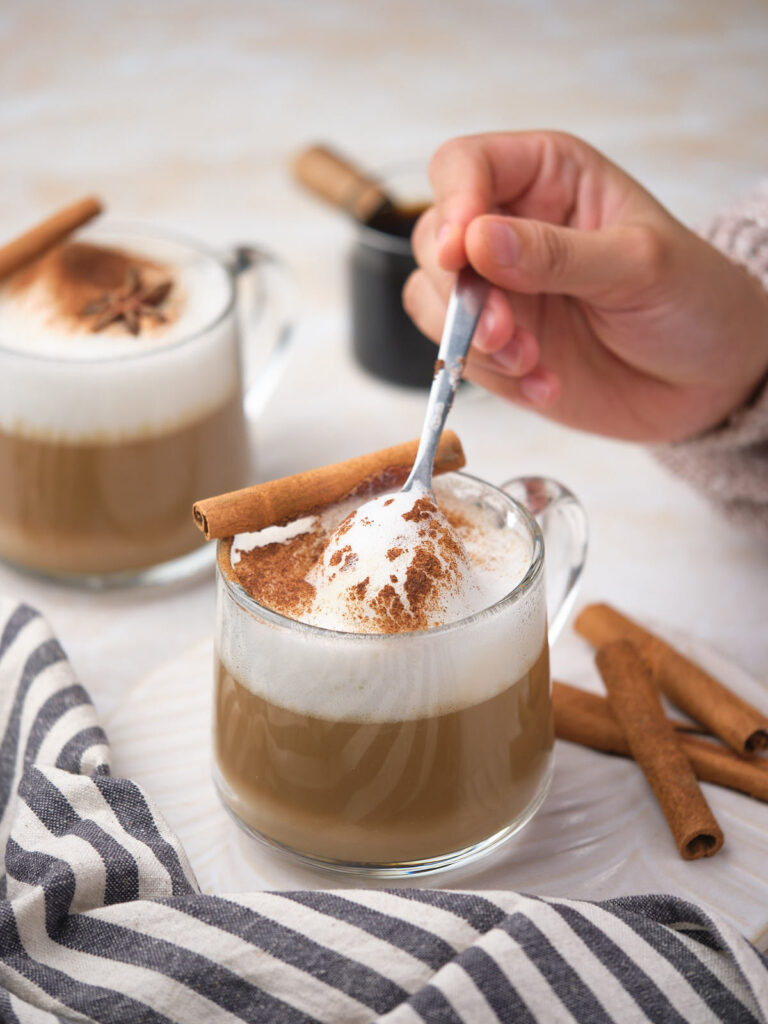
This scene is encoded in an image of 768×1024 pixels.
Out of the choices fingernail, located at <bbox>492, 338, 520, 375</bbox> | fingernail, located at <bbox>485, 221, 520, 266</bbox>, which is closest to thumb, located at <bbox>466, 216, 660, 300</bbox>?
fingernail, located at <bbox>485, 221, 520, 266</bbox>

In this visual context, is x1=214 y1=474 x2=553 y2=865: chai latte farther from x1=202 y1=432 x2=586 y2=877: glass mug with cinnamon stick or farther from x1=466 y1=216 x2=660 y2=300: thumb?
x1=466 y1=216 x2=660 y2=300: thumb

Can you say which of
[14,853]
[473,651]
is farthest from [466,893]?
[14,853]

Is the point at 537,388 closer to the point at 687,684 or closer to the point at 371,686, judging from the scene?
the point at 687,684

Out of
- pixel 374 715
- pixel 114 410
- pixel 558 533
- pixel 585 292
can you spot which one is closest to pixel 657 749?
pixel 558 533

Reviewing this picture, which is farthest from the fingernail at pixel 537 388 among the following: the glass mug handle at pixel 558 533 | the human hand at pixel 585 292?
the glass mug handle at pixel 558 533

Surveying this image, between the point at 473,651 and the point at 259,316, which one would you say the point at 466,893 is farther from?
the point at 259,316
